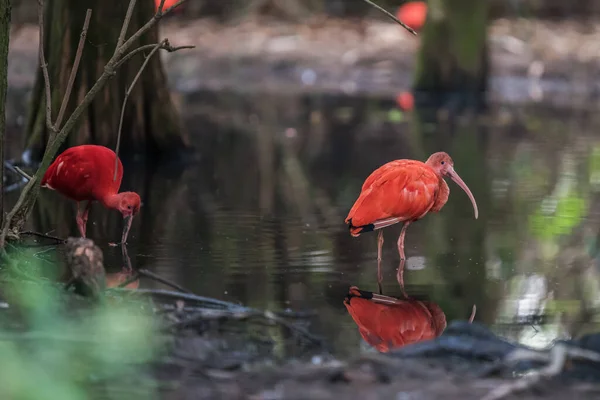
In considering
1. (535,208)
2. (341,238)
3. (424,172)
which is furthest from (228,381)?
(535,208)

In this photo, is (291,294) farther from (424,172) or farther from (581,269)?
(581,269)

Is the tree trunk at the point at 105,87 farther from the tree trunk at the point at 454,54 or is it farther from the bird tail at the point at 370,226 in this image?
the tree trunk at the point at 454,54

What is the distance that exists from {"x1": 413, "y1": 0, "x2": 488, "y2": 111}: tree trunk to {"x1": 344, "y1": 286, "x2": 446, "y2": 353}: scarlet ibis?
48.1 ft

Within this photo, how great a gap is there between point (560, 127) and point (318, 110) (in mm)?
4094

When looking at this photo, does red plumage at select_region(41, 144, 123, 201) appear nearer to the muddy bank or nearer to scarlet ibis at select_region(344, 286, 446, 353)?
scarlet ibis at select_region(344, 286, 446, 353)

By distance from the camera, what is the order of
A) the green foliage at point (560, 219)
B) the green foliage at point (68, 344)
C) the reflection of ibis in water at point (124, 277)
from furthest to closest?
the green foliage at point (560, 219) < the reflection of ibis in water at point (124, 277) < the green foliage at point (68, 344)

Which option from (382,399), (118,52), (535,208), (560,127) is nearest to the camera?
(382,399)

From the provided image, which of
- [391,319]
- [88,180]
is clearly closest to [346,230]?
[88,180]

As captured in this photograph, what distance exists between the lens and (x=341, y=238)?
820cm

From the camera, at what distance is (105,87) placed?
1191cm

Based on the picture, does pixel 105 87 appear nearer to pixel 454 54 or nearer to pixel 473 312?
pixel 473 312

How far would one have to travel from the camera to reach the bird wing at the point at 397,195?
7148mm

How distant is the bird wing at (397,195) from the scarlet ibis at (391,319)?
0.71m

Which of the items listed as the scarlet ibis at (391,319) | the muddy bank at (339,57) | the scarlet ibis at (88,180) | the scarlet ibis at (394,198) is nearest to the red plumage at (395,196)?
the scarlet ibis at (394,198)
